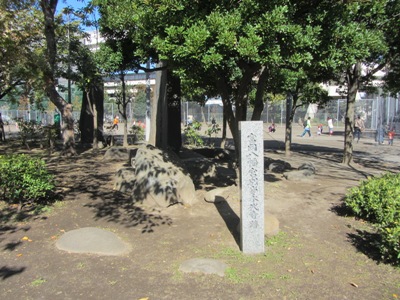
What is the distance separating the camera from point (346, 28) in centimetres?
546

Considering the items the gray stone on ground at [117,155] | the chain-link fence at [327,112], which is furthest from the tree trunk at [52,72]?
the chain-link fence at [327,112]

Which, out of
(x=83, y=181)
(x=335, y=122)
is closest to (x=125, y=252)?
(x=83, y=181)

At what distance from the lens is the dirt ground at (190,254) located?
12.8ft

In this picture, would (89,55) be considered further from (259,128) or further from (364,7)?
(259,128)

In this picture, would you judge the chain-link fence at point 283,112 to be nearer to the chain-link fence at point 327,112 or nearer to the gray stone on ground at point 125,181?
the chain-link fence at point 327,112

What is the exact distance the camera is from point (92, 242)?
4.95 m

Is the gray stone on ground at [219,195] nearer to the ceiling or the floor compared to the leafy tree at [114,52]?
nearer to the floor

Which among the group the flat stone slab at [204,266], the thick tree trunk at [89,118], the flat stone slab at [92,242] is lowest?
the flat stone slab at [204,266]

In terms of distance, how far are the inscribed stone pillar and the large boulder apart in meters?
2.19

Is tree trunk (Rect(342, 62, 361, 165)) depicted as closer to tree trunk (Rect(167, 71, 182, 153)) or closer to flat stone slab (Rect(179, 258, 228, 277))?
tree trunk (Rect(167, 71, 182, 153))

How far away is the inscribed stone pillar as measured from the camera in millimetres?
4652

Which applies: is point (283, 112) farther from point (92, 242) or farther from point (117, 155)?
point (92, 242)

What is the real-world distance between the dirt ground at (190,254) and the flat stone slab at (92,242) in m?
0.12

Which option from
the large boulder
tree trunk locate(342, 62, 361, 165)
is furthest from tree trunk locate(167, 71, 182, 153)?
tree trunk locate(342, 62, 361, 165)
